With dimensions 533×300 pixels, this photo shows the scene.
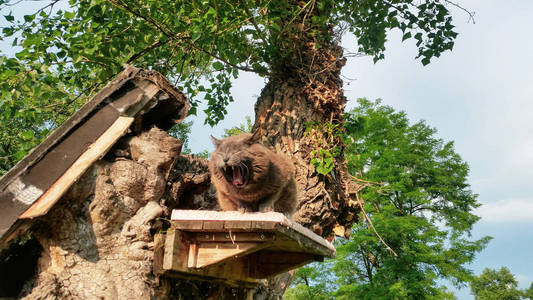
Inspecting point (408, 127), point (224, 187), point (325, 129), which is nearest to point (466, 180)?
point (408, 127)

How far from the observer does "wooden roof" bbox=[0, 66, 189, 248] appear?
289 centimetres

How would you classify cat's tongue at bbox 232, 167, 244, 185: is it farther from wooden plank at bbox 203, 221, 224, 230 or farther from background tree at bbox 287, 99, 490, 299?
background tree at bbox 287, 99, 490, 299

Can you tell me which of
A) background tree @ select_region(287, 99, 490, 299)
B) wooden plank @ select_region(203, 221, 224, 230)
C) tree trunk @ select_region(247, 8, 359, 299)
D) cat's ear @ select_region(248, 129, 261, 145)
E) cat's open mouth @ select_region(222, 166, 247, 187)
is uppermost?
background tree @ select_region(287, 99, 490, 299)

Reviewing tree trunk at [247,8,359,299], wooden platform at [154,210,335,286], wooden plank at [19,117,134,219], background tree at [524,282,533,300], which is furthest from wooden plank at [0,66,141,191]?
background tree at [524,282,533,300]

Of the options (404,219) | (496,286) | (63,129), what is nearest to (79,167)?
(63,129)

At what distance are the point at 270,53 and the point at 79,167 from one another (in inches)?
135

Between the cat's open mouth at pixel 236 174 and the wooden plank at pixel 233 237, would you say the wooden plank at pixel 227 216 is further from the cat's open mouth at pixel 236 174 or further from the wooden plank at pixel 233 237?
the cat's open mouth at pixel 236 174

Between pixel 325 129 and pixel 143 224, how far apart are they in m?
3.06

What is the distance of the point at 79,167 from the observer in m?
3.12

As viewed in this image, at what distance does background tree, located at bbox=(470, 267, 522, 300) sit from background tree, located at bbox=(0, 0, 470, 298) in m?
31.3

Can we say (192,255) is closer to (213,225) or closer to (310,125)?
(213,225)

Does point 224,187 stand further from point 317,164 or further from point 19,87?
point 19,87

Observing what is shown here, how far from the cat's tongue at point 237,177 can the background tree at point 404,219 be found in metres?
13.8

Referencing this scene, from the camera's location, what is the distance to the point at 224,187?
12.9ft
